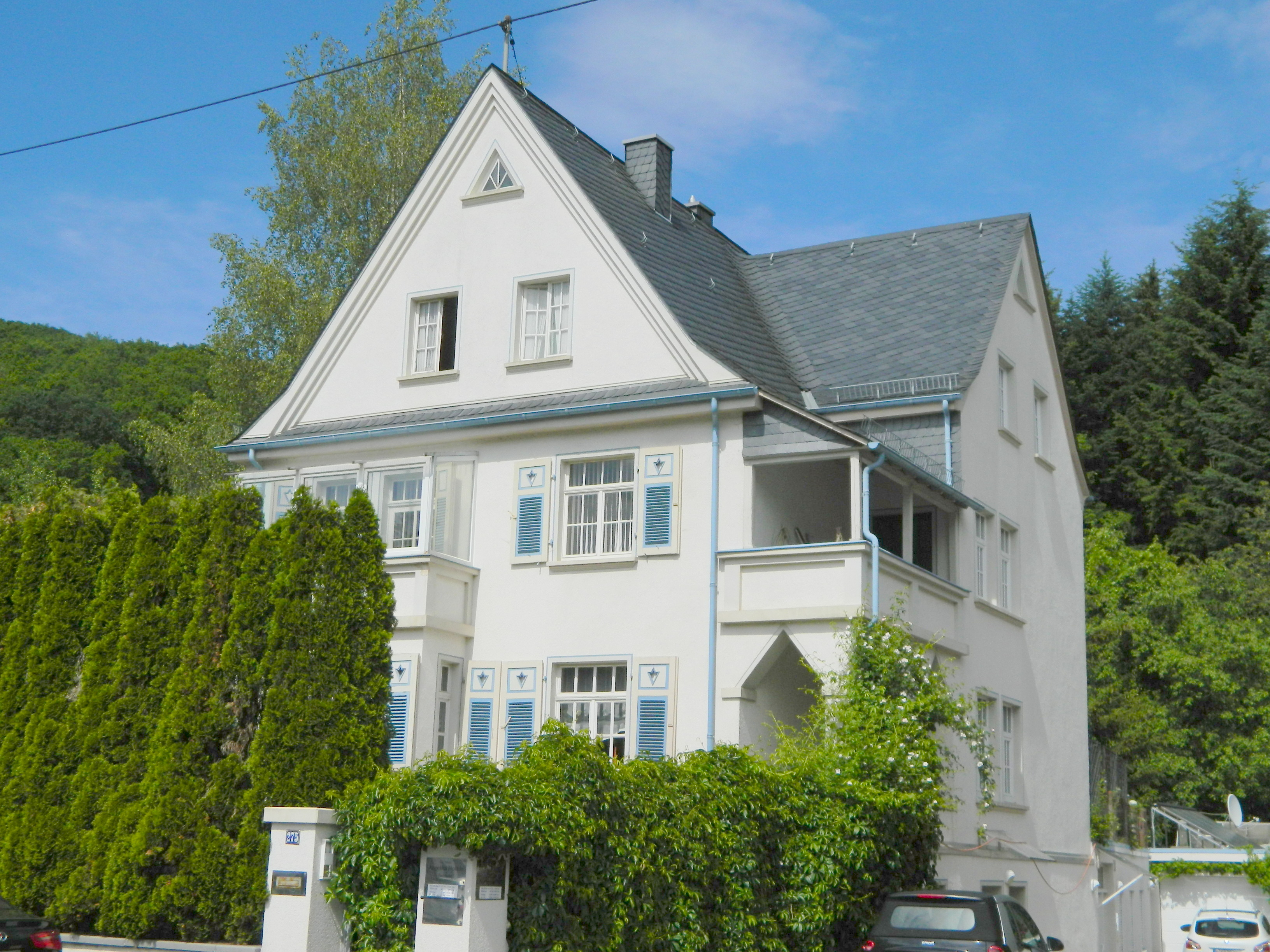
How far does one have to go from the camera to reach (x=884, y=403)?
2184 cm

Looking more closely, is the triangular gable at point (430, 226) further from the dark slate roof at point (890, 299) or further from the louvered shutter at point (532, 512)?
the dark slate roof at point (890, 299)

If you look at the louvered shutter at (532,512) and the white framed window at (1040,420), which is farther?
the white framed window at (1040,420)

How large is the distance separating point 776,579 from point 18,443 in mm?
40100

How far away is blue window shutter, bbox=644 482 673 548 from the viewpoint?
67.3ft

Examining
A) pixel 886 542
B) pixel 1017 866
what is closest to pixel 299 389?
pixel 886 542

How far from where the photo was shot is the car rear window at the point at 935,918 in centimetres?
1414

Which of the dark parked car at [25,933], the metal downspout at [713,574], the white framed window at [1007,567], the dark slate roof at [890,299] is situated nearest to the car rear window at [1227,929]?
the white framed window at [1007,567]

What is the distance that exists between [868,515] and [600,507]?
4.16m

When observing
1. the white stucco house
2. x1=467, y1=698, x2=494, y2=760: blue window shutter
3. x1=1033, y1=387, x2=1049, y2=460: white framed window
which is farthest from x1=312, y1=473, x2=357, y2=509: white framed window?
x1=1033, y1=387, x2=1049, y2=460: white framed window

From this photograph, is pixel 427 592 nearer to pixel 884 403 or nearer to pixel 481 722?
pixel 481 722

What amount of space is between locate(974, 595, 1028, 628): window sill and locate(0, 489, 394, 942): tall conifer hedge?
10.1 m

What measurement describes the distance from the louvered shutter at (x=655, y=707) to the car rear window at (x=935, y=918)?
5.42 meters

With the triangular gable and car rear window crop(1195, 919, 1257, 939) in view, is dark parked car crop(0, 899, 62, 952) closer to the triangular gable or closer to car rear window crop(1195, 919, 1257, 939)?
the triangular gable

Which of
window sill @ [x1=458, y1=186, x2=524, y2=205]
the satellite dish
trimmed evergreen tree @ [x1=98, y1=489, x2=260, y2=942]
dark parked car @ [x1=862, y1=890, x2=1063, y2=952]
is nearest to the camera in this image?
dark parked car @ [x1=862, y1=890, x2=1063, y2=952]
